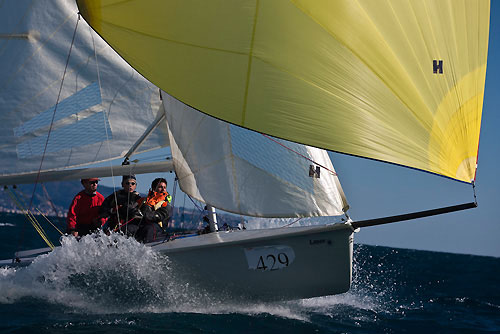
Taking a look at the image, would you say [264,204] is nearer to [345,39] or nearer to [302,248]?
[302,248]

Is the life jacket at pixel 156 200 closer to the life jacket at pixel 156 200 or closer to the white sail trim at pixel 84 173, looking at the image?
the life jacket at pixel 156 200

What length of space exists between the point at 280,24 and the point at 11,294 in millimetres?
4454

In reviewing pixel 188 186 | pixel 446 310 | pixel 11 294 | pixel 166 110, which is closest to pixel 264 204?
pixel 188 186

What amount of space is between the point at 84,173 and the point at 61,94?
3.72ft

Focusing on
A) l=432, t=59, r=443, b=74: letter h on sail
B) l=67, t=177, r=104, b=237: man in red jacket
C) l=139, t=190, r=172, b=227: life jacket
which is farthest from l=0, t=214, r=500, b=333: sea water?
l=432, t=59, r=443, b=74: letter h on sail

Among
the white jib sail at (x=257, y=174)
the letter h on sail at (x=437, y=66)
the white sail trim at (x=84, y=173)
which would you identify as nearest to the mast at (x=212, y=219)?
the white jib sail at (x=257, y=174)

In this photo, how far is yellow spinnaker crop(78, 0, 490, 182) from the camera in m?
3.94

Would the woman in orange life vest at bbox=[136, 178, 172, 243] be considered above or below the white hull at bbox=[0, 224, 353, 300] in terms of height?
above

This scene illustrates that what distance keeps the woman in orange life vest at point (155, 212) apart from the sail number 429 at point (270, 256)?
1.46 metres

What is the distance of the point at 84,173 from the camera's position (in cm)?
746

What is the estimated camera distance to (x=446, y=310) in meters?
8.09

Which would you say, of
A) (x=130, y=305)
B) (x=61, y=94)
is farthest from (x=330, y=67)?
(x=61, y=94)

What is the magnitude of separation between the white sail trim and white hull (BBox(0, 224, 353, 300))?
1.97 metres

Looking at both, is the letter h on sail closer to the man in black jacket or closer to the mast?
the mast
